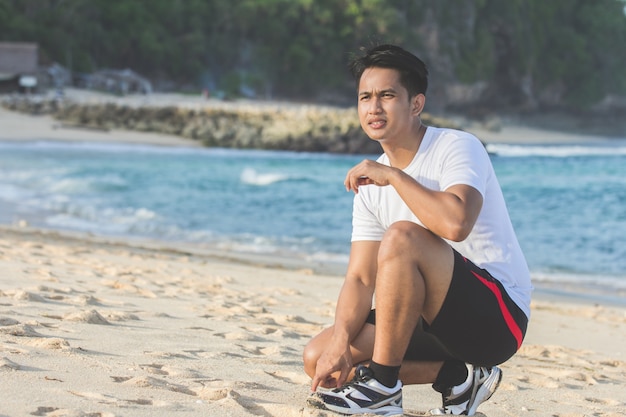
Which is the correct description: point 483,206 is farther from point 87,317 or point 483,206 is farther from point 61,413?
point 87,317

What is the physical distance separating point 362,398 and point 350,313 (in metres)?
0.34

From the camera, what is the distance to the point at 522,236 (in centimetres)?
1152

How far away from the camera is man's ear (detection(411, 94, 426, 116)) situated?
116 inches

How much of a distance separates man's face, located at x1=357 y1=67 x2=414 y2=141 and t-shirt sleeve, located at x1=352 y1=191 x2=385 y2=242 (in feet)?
0.81

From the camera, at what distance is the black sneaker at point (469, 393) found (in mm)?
2910

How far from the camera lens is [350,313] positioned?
2971 mm

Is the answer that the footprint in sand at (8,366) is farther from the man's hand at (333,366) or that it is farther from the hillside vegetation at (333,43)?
Result: the hillside vegetation at (333,43)

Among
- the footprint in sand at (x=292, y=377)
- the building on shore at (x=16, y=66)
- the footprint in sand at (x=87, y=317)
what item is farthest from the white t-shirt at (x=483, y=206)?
the building on shore at (x=16, y=66)

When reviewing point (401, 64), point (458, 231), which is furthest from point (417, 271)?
point (401, 64)

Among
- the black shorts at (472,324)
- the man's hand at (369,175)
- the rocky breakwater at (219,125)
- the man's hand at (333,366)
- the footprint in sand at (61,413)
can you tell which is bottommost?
the footprint in sand at (61,413)

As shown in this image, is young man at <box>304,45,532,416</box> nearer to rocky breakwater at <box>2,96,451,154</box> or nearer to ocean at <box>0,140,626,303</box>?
ocean at <box>0,140,626,303</box>

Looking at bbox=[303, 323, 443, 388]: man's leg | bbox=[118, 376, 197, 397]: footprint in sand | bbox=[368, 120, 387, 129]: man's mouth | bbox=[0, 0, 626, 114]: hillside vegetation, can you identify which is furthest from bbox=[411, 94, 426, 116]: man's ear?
bbox=[0, 0, 626, 114]: hillside vegetation

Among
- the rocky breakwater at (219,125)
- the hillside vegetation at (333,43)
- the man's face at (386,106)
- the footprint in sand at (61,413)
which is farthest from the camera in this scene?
the hillside vegetation at (333,43)

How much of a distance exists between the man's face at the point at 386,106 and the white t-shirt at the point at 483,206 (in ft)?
0.33
